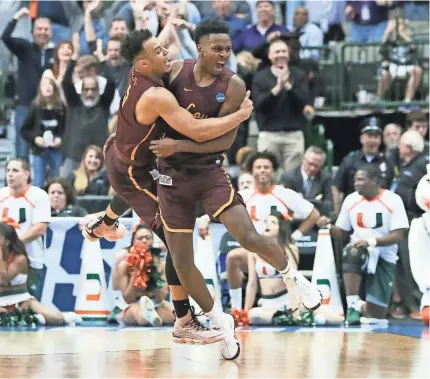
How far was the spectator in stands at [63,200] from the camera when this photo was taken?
42.0ft

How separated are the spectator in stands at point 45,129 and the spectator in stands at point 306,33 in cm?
361

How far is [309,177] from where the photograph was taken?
1325cm

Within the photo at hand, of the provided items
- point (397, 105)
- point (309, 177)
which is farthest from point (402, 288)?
point (397, 105)

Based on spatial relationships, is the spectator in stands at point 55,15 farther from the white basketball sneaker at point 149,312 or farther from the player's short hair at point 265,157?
the white basketball sneaker at point 149,312

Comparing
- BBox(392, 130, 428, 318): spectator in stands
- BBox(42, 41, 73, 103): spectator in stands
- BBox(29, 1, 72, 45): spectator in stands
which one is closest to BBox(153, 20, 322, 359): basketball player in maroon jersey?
BBox(392, 130, 428, 318): spectator in stands

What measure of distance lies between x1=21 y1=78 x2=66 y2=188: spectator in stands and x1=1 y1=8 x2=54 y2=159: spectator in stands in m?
0.59

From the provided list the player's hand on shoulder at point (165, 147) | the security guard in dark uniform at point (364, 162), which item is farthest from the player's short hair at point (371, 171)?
the player's hand on shoulder at point (165, 147)

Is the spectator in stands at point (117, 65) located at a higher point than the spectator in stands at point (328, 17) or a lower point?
lower

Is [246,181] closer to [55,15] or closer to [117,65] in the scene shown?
[117,65]

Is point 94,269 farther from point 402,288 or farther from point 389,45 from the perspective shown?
point 389,45

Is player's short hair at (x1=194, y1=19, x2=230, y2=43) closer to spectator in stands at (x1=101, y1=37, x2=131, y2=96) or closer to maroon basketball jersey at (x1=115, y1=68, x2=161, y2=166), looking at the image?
maroon basketball jersey at (x1=115, y1=68, x2=161, y2=166)

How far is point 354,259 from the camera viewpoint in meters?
12.0

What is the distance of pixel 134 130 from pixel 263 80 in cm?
559

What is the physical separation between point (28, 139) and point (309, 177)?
390 centimetres
